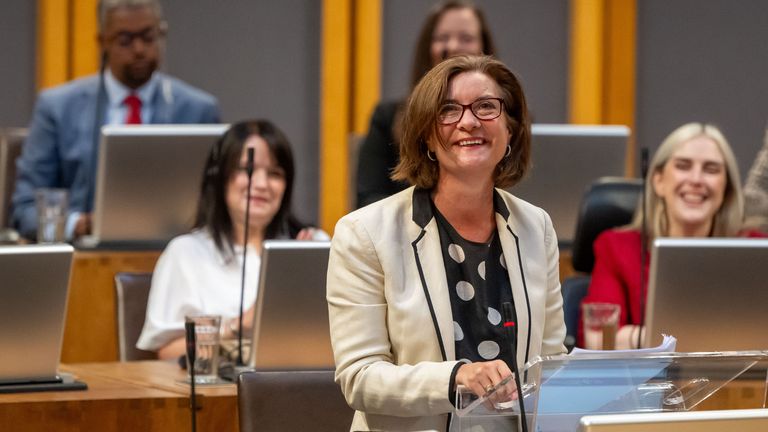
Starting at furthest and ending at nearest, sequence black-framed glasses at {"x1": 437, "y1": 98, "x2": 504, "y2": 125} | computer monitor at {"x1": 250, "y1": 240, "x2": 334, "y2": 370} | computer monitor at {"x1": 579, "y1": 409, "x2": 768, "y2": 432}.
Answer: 1. computer monitor at {"x1": 250, "y1": 240, "x2": 334, "y2": 370}
2. black-framed glasses at {"x1": 437, "y1": 98, "x2": 504, "y2": 125}
3. computer monitor at {"x1": 579, "y1": 409, "x2": 768, "y2": 432}

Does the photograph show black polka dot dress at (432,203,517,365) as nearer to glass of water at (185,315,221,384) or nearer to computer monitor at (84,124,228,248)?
glass of water at (185,315,221,384)

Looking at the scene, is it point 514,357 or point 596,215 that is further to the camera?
point 596,215

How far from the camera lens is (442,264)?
2330 millimetres

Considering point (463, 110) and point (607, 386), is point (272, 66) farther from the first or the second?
point (607, 386)

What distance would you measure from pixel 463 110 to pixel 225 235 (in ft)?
5.40

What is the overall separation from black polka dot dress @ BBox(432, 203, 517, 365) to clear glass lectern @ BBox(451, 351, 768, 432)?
0.18 m

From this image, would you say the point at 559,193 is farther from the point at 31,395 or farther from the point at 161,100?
the point at 31,395

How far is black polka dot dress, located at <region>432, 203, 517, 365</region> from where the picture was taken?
2.31 metres

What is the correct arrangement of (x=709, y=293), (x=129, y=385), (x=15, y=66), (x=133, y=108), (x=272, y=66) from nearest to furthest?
(x=129, y=385), (x=709, y=293), (x=133, y=108), (x=15, y=66), (x=272, y=66)

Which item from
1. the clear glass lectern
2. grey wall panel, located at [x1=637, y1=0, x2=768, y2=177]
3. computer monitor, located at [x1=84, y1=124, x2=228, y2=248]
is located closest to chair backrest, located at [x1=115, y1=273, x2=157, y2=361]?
computer monitor, located at [x1=84, y1=124, x2=228, y2=248]

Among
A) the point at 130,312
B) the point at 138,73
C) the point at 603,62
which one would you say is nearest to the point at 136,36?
the point at 138,73

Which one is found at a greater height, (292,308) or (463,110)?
(463,110)

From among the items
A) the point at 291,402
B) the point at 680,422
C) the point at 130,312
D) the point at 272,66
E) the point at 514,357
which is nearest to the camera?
the point at 680,422

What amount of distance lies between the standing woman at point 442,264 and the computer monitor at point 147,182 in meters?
1.84
